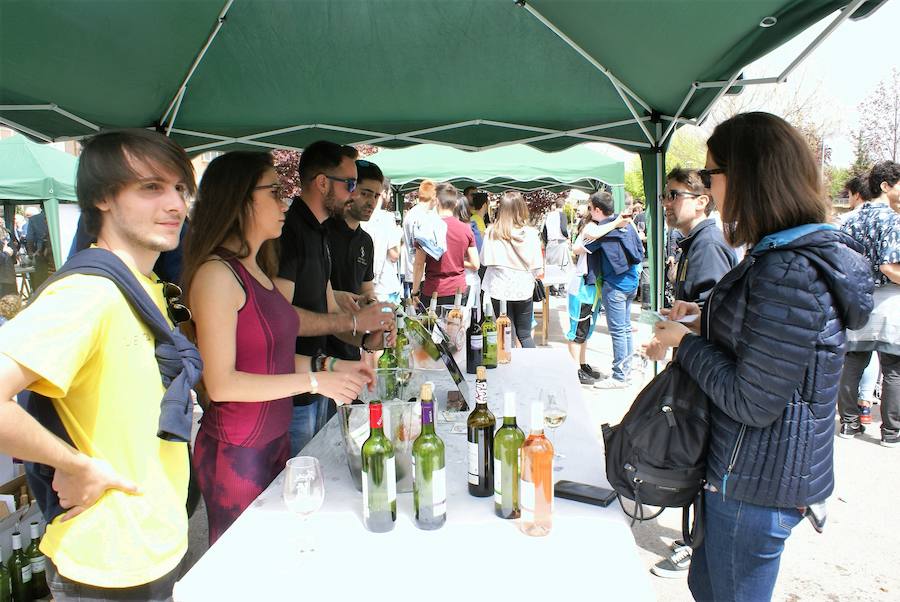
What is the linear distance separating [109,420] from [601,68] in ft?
9.41

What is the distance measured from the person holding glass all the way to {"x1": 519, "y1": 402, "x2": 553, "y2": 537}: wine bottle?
470cm

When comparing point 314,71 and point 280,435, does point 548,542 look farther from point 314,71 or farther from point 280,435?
point 314,71

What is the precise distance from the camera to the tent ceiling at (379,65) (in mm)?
2436

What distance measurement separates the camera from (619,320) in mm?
5715

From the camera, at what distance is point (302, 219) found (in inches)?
108

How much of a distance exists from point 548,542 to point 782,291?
0.86 metres

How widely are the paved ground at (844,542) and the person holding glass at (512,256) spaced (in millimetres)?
3033

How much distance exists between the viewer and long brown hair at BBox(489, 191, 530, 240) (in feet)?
19.9

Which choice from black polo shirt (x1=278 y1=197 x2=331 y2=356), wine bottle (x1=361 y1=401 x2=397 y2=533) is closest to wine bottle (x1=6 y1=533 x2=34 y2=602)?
black polo shirt (x1=278 y1=197 x2=331 y2=356)

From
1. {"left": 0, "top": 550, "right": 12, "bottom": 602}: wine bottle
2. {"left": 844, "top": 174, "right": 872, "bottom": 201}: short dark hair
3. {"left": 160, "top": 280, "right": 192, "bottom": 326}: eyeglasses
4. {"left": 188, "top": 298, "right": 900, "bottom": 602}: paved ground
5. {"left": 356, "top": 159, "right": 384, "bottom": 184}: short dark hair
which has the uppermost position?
{"left": 356, "top": 159, "right": 384, "bottom": 184}: short dark hair

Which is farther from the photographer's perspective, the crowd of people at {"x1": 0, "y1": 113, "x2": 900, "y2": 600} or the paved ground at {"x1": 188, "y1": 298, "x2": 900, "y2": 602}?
the paved ground at {"x1": 188, "y1": 298, "x2": 900, "y2": 602}

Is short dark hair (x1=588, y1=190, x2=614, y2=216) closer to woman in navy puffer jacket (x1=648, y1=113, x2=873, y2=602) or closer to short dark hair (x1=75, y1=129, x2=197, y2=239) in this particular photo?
woman in navy puffer jacket (x1=648, y1=113, x2=873, y2=602)

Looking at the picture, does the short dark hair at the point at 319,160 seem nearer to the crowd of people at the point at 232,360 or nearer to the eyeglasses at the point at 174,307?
the crowd of people at the point at 232,360

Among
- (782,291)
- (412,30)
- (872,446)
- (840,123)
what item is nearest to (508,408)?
(782,291)
